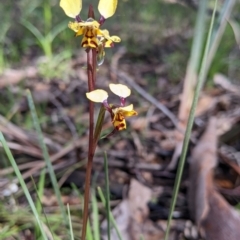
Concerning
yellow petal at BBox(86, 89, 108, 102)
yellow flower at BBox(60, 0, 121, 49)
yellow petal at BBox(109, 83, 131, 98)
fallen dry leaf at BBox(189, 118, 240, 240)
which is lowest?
fallen dry leaf at BBox(189, 118, 240, 240)

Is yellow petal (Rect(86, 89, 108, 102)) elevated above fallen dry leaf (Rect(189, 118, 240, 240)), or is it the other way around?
yellow petal (Rect(86, 89, 108, 102))

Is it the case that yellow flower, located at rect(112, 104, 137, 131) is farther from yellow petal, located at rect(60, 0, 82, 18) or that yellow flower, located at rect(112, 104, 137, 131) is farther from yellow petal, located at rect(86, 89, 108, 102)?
yellow petal, located at rect(60, 0, 82, 18)

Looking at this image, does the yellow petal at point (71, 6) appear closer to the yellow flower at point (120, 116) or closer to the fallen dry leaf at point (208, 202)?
the yellow flower at point (120, 116)

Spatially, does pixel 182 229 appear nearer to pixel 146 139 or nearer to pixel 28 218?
pixel 28 218

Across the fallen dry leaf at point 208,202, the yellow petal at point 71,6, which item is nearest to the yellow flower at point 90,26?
the yellow petal at point 71,6

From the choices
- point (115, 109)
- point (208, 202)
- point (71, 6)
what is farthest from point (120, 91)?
point (208, 202)

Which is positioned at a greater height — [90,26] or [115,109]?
[90,26]

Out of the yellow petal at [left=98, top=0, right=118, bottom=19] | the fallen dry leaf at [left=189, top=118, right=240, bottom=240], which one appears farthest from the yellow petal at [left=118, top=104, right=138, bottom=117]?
the fallen dry leaf at [left=189, top=118, right=240, bottom=240]

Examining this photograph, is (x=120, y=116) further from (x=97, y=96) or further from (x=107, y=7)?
(x=107, y=7)
